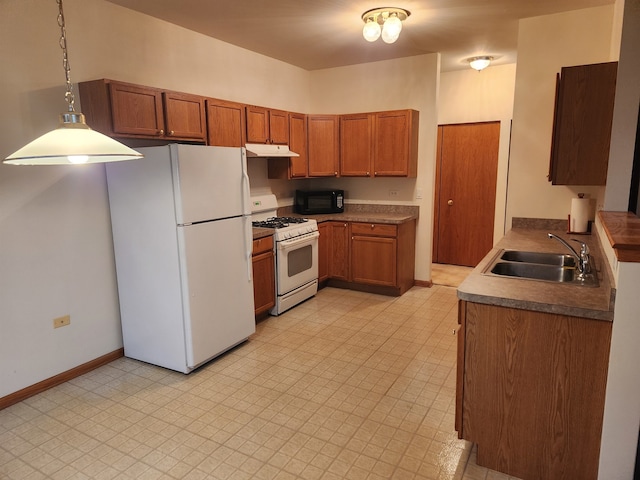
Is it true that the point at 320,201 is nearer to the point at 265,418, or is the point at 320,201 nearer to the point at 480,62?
the point at 480,62

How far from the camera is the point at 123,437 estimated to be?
93.2 inches

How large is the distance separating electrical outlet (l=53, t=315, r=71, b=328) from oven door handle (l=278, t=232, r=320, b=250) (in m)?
1.88

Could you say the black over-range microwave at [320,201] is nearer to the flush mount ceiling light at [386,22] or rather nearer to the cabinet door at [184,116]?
the cabinet door at [184,116]

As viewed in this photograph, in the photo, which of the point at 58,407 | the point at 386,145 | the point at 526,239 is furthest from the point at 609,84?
the point at 58,407

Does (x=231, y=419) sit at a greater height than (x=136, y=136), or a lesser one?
lesser

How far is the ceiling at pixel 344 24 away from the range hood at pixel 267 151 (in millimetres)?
1031

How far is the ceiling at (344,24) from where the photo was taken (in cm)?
318

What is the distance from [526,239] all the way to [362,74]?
299 centimetres

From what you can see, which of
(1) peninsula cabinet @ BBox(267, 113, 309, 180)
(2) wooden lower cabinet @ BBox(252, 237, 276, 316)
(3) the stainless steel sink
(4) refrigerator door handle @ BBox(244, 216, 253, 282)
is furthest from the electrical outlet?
(3) the stainless steel sink

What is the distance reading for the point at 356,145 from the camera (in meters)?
4.99

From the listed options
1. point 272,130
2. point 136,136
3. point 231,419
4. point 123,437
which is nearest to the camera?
point 123,437

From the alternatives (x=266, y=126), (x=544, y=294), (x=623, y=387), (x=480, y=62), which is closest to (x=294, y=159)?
(x=266, y=126)

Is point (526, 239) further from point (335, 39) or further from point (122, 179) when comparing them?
point (122, 179)

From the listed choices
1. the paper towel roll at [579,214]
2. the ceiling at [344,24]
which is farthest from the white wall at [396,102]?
the paper towel roll at [579,214]
